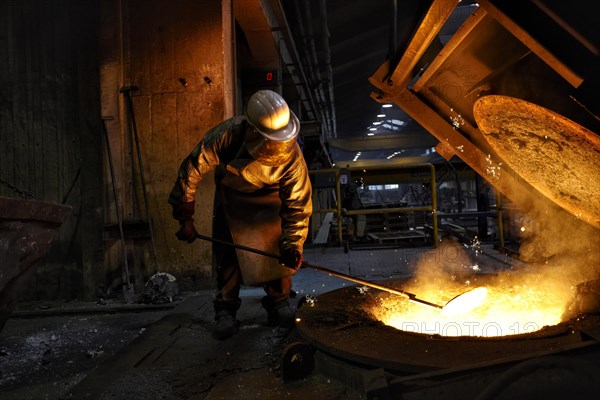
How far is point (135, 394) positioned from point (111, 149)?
289 centimetres

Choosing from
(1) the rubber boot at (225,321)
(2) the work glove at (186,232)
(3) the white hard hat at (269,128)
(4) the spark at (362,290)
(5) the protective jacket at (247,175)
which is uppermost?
(3) the white hard hat at (269,128)

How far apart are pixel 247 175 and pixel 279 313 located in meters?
0.97

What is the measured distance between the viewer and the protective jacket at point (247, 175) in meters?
2.69

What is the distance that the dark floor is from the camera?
1.95 m

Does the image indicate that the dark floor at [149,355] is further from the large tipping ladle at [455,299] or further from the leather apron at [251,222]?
the large tipping ladle at [455,299]

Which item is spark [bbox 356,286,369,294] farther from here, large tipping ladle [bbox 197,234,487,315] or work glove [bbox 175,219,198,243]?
work glove [bbox 175,219,198,243]

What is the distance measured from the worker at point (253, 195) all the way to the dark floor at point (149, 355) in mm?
287

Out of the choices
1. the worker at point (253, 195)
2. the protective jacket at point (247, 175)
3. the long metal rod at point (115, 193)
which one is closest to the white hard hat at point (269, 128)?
the worker at point (253, 195)

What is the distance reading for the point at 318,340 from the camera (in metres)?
2.08

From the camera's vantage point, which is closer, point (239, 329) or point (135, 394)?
point (135, 394)

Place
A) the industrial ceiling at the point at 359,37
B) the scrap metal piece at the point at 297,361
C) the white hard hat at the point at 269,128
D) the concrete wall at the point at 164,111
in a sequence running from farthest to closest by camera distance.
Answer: the concrete wall at the point at 164,111
the white hard hat at the point at 269,128
the industrial ceiling at the point at 359,37
the scrap metal piece at the point at 297,361

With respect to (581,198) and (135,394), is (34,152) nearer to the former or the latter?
(135,394)

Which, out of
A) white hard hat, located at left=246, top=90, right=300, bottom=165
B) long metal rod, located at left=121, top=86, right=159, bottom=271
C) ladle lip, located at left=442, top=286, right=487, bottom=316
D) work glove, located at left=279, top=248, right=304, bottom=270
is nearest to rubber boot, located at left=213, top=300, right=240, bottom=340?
work glove, located at left=279, top=248, right=304, bottom=270

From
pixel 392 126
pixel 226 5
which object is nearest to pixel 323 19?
pixel 226 5
